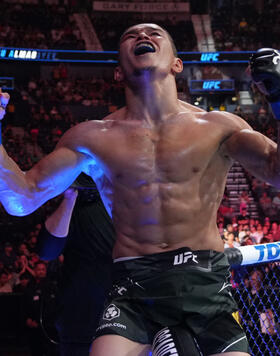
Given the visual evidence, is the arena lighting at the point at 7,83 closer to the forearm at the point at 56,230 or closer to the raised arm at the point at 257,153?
the forearm at the point at 56,230

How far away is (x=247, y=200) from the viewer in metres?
11.2

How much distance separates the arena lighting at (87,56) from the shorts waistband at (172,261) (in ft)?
45.5

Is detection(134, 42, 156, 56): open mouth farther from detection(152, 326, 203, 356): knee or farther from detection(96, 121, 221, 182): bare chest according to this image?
detection(152, 326, 203, 356): knee

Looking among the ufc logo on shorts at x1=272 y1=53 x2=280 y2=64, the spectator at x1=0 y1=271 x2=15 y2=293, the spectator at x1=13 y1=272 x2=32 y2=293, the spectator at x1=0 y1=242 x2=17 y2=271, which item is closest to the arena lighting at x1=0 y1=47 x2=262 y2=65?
the spectator at x1=0 y1=242 x2=17 y2=271

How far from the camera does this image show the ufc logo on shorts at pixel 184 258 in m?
1.73

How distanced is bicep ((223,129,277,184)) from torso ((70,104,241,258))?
0.22 feet

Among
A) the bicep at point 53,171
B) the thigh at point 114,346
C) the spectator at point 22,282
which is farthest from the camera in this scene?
the spectator at point 22,282

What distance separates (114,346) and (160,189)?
0.57 metres

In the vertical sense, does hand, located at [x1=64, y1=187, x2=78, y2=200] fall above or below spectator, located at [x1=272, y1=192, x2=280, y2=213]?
above

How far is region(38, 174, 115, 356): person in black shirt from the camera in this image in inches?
101

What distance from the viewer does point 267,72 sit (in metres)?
1.68

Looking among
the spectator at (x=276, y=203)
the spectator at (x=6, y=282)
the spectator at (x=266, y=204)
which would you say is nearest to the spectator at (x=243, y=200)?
the spectator at (x=266, y=204)

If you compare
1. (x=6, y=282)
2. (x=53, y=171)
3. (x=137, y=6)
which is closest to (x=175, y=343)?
(x=53, y=171)

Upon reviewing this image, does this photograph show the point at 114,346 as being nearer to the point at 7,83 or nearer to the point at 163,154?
the point at 163,154
